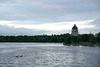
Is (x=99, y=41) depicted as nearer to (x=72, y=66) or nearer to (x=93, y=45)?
(x=93, y=45)

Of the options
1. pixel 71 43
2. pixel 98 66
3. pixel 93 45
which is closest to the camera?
pixel 98 66

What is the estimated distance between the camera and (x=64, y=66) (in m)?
48.5

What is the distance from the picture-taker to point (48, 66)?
4853 cm

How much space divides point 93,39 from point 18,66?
124189 millimetres

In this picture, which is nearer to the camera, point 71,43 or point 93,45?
point 93,45

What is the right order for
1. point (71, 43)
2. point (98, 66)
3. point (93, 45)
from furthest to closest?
point (71, 43) → point (93, 45) → point (98, 66)

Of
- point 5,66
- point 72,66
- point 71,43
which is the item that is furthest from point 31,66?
point 71,43

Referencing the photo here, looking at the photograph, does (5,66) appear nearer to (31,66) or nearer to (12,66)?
(12,66)

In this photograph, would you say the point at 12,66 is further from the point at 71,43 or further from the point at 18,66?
the point at 71,43

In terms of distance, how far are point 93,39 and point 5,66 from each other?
12510 cm

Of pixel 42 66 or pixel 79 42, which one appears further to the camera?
pixel 79 42

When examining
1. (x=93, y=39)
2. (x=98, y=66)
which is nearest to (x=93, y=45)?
(x=93, y=39)

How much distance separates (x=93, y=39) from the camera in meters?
167

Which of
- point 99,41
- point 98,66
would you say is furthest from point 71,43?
point 98,66
